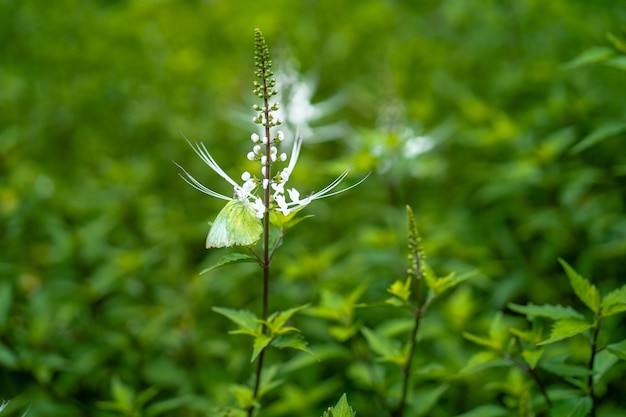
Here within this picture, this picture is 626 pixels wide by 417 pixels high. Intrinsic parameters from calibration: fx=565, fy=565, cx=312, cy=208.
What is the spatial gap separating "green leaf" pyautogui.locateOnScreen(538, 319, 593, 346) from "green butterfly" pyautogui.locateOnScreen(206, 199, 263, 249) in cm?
102

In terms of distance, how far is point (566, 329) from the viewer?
190cm

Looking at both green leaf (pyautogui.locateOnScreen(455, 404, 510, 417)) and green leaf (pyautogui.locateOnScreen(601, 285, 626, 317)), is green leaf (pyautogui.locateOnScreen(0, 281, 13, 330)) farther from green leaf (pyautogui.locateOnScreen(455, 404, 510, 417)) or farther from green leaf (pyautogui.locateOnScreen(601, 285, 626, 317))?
green leaf (pyautogui.locateOnScreen(601, 285, 626, 317))

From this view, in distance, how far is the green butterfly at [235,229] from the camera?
1.63 metres

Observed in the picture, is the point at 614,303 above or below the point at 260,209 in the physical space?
below

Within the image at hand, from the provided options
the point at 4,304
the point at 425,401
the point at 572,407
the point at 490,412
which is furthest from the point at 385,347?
the point at 4,304

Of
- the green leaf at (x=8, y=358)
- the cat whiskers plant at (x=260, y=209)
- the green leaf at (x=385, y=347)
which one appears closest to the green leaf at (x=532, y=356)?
the green leaf at (x=385, y=347)

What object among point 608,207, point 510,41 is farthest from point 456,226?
point 510,41

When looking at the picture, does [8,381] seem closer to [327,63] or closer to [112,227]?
[112,227]

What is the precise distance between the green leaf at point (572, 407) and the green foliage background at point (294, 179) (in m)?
0.84

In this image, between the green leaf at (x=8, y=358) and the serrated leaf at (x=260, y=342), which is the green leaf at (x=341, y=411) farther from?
the green leaf at (x=8, y=358)

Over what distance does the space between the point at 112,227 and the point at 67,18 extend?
2.49m

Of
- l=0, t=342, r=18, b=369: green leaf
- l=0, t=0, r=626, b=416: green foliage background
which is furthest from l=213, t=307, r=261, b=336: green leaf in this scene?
l=0, t=342, r=18, b=369: green leaf

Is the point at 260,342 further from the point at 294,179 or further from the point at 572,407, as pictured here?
the point at 294,179

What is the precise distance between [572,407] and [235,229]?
53.8 inches
